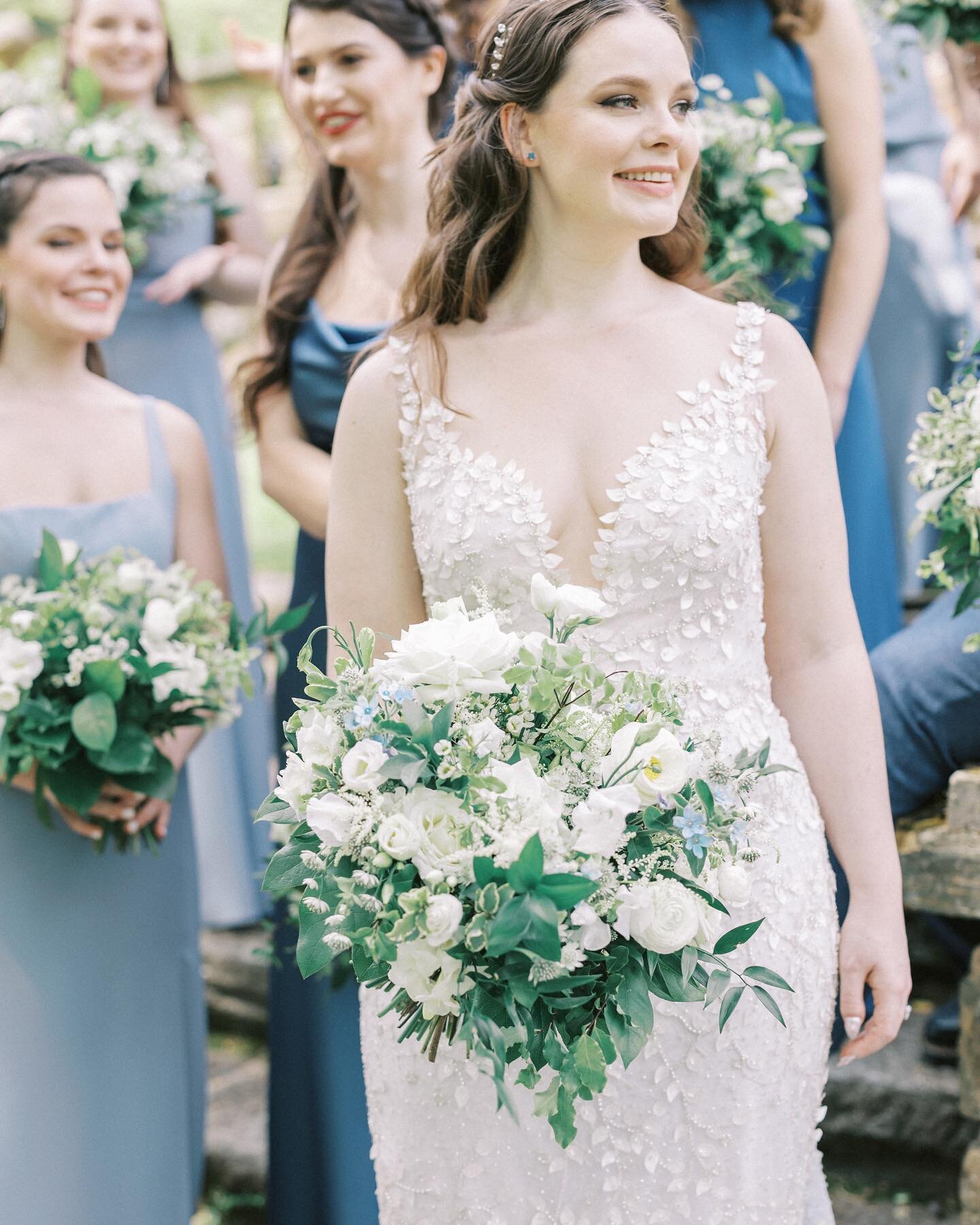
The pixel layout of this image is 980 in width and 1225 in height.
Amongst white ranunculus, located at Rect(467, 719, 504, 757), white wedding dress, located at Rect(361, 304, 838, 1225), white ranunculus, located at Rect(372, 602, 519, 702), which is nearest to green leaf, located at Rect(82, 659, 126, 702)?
white wedding dress, located at Rect(361, 304, 838, 1225)

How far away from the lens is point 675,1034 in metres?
2.35

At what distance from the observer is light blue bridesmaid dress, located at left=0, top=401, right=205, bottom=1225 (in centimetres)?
338

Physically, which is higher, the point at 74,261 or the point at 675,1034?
the point at 74,261

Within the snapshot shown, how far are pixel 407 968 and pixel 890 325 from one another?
3.90 meters

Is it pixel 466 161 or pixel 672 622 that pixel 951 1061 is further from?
pixel 466 161

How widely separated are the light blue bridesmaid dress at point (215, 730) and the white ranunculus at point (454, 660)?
11.2 feet

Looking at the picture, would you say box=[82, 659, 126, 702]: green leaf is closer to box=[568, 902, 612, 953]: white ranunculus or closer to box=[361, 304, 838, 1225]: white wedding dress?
box=[361, 304, 838, 1225]: white wedding dress

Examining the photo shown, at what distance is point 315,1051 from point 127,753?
0.99m

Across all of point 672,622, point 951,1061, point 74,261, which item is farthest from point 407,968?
point 951,1061

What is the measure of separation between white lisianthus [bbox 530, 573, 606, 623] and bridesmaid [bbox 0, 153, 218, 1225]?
1700 mm

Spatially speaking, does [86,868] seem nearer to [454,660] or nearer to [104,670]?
[104,670]

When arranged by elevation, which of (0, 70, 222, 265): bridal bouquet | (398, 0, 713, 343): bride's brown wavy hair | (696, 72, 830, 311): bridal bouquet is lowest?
(398, 0, 713, 343): bride's brown wavy hair

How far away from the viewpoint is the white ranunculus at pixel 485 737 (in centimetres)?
181

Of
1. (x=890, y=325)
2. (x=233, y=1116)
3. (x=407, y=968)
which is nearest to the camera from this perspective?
(x=407, y=968)
